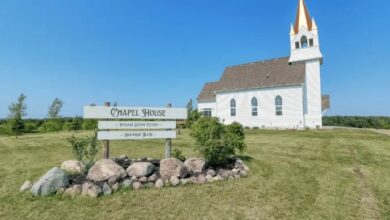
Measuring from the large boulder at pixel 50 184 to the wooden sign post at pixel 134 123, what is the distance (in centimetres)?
141

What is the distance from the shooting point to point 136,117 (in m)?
6.38

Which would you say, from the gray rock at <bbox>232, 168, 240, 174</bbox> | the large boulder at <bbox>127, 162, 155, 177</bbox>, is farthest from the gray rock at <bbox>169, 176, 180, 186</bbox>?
the gray rock at <bbox>232, 168, 240, 174</bbox>

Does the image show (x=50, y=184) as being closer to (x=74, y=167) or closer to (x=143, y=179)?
(x=74, y=167)

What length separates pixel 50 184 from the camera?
454 cm

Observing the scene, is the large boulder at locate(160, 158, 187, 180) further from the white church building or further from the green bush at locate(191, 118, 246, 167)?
the white church building

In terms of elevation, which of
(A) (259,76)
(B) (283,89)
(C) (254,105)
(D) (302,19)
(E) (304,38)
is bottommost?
(C) (254,105)

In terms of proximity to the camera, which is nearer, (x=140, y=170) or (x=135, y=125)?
(x=140, y=170)

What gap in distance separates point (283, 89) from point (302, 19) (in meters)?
9.49

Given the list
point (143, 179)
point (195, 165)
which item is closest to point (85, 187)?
point (143, 179)

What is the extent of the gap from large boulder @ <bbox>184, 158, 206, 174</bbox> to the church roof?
2041cm

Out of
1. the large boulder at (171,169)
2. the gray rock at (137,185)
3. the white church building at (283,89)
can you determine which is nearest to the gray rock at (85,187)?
the gray rock at (137,185)

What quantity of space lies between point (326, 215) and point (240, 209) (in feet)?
4.76

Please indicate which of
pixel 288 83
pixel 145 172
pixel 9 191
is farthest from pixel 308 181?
pixel 288 83

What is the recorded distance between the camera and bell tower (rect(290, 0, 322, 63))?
2477 centimetres
